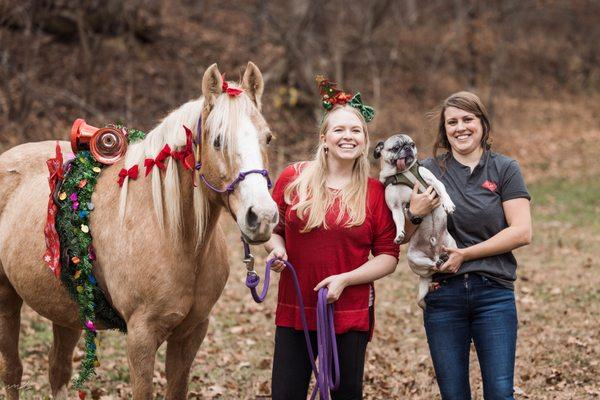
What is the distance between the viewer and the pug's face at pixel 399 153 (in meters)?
3.29

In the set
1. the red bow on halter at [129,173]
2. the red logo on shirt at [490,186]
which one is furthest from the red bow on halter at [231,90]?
the red logo on shirt at [490,186]

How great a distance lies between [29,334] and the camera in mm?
6762

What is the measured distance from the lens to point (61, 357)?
15.0 ft

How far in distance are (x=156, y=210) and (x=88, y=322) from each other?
82 cm

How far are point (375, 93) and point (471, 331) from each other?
15.4m

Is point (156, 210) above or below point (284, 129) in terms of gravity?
below

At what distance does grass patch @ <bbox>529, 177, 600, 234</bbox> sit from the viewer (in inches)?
485

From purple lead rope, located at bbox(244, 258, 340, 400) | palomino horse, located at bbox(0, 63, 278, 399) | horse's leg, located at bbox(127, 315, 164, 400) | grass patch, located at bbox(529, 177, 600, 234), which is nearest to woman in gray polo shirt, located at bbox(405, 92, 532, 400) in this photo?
purple lead rope, located at bbox(244, 258, 340, 400)

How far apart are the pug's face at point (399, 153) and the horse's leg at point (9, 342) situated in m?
2.60

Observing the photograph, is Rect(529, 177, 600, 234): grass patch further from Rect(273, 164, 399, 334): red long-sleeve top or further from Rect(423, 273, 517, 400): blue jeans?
Rect(273, 164, 399, 334): red long-sleeve top

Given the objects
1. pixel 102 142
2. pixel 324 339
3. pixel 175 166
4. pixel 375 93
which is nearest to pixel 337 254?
pixel 324 339

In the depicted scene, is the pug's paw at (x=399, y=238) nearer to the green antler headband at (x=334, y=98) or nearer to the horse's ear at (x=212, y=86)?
the green antler headband at (x=334, y=98)

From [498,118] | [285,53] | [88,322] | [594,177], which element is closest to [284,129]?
[285,53]

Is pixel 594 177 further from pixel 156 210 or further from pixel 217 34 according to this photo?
pixel 156 210
